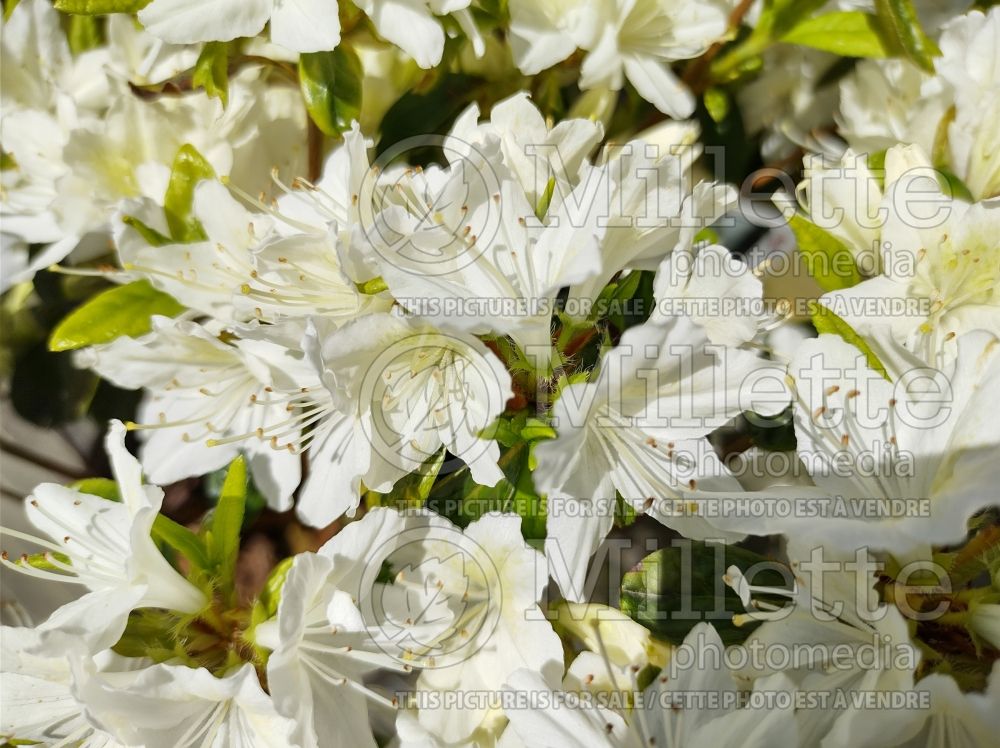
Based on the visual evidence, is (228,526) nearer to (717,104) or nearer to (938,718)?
(938,718)

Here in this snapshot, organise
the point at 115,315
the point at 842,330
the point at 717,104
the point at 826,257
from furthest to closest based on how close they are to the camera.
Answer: the point at 717,104, the point at 115,315, the point at 826,257, the point at 842,330

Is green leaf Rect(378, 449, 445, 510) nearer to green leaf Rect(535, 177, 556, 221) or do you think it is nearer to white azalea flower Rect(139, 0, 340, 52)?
green leaf Rect(535, 177, 556, 221)

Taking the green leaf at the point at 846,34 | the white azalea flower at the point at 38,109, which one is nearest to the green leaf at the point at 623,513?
the green leaf at the point at 846,34

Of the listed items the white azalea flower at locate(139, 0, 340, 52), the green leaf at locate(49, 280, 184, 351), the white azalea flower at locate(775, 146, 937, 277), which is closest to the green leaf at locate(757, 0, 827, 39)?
the white azalea flower at locate(775, 146, 937, 277)

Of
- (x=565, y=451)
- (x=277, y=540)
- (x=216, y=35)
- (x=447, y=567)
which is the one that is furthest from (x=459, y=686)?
(x=216, y=35)

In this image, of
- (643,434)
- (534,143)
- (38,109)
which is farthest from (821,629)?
(38,109)

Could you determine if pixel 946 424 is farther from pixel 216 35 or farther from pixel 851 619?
pixel 216 35
